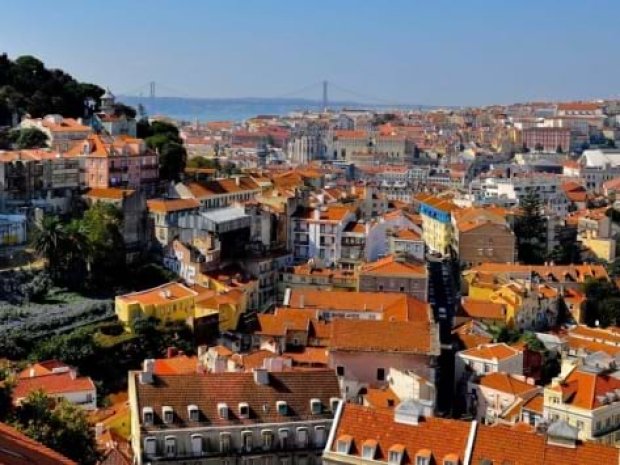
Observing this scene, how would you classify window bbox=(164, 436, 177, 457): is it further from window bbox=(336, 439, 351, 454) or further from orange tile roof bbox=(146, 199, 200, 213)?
orange tile roof bbox=(146, 199, 200, 213)

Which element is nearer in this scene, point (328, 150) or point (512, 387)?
point (512, 387)

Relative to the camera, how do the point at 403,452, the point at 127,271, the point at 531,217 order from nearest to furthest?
the point at 403,452 < the point at 127,271 < the point at 531,217

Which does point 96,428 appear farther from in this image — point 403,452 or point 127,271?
point 127,271

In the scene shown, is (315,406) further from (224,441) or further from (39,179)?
(39,179)

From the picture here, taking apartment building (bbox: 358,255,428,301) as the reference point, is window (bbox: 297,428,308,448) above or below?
below

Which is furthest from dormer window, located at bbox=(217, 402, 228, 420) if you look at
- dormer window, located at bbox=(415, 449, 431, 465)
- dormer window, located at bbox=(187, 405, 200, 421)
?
dormer window, located at bbox=(415, 449, 431, 465)

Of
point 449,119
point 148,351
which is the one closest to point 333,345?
point 148,351

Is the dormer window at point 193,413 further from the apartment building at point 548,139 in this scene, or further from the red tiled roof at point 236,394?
the apartment building at point 548,139
